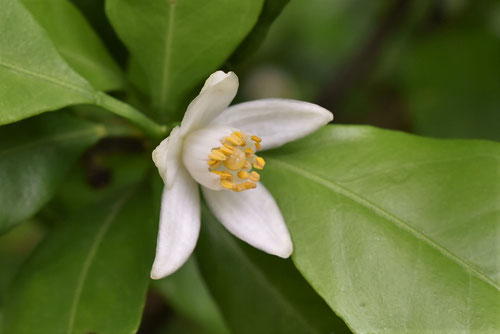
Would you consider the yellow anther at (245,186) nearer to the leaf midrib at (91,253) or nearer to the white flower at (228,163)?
the white flower at (228,163)

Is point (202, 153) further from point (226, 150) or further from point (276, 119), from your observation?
point (276, 119)

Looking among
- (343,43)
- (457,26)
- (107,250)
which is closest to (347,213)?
(107,250)

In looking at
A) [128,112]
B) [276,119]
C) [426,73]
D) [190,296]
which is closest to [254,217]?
[276,119]

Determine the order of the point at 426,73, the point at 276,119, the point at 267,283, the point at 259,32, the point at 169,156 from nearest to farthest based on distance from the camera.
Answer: the point at 169,156 < the point at 276,119 < the point at 259,32 < the point at 267,283 < the point at 426,73

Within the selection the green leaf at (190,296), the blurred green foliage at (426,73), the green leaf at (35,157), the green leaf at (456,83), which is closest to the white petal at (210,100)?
the green leaf at (35,157)

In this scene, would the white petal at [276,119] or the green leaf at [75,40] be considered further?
the green leaf at [75,40]

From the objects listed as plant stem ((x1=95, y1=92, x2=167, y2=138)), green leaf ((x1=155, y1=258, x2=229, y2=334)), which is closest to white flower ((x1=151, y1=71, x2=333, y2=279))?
plant stem ((x1=95, y1=92, x2=167, y2=138))
